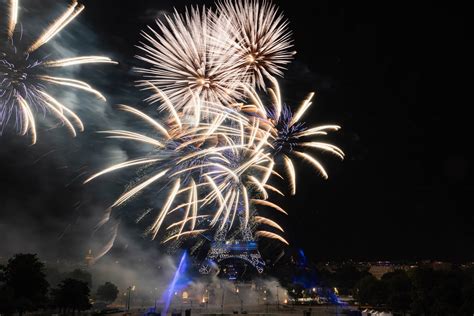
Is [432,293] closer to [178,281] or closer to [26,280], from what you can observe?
[26,280]

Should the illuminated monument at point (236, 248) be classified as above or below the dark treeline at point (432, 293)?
above

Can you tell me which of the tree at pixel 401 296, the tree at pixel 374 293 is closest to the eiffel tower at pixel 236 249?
the tree at pixel 374 293

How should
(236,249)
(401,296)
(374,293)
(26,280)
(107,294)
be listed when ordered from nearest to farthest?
(26,280)
(401,296)
(374,293)
(107,294)
(236,249)

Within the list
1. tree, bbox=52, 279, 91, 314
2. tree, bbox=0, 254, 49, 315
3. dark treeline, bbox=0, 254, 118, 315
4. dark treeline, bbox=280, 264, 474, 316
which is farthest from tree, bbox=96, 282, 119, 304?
dark treeline, bbox=280, 264, 474, 316

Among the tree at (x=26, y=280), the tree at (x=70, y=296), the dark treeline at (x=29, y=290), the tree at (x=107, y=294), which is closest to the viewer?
the dark treeline at (x=29, y=290)

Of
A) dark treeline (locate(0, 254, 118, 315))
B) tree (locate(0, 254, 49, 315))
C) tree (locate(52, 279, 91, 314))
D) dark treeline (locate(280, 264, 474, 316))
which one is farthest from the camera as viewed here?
tree (locate(52, 279, 91, 314))

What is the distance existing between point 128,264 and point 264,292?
56629 mm

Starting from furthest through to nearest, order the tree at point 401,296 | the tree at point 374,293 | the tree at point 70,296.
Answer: the tree at point 374,293, the tree at point 401,296, the tree at point 70,296

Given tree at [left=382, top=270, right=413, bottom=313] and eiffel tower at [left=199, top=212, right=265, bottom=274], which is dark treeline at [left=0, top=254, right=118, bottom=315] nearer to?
tree at [left=382, top=270, right=413, bottom=313]

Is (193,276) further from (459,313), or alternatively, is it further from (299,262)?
(459,313)

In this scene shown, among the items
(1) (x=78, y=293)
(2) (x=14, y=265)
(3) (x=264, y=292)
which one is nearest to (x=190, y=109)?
(2) (x=14, y=265)

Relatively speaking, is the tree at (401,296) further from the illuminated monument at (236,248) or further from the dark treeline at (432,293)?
the illuminated monument at (236,248)

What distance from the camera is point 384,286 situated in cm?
7644

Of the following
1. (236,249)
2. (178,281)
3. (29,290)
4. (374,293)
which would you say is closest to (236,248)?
(236,249)
